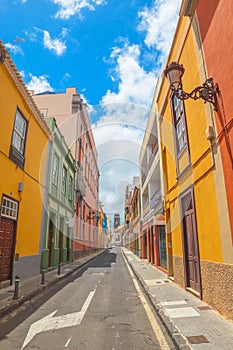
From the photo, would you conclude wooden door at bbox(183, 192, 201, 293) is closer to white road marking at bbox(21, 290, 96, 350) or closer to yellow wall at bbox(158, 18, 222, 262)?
yellow wall at bbox(158, 18, 222, 262)

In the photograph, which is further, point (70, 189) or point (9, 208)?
point (70, 189)

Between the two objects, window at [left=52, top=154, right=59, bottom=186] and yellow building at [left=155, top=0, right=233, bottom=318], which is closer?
yellow building at [left=155, top=0, right=233, bottom=318]

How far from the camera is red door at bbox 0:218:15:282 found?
29.7ft

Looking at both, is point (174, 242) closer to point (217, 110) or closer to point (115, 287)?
point (115, 287)

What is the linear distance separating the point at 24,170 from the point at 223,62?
29.2 ft

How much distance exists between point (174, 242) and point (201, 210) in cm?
354

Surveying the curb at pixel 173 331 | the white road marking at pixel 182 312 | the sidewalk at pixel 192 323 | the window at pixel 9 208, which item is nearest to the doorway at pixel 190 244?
the sidewalk at pixel 192 323

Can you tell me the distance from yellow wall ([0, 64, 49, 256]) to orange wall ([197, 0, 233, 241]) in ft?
23.3

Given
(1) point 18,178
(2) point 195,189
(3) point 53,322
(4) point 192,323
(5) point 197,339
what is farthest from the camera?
(1) point 18,178

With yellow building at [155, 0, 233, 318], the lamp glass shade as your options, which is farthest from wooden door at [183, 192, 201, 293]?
the lamp glass shade

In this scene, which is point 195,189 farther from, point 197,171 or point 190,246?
point 190,246

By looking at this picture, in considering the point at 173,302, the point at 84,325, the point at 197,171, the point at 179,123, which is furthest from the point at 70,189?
the point at 84,325

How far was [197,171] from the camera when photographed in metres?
7.13

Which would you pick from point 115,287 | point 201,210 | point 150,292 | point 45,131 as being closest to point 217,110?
point 201,210
